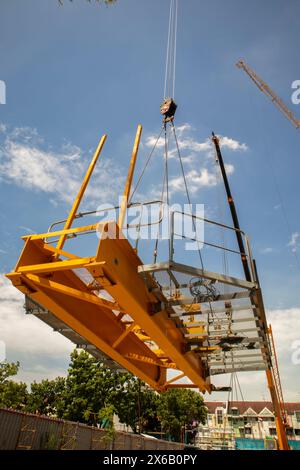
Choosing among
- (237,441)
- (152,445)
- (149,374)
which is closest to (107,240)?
(149,374)

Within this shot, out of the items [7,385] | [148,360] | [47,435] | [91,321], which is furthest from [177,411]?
[91,321]

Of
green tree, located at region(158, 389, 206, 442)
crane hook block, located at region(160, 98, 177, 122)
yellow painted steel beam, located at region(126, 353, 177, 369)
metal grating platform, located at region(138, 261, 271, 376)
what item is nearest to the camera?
metal grating platform, located at region(138, 261, 271, 376)

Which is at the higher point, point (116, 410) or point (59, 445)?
point (116, 410)

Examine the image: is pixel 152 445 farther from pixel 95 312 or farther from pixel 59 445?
pixel 95 312

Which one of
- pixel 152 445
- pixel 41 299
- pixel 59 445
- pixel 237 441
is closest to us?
pixel 41 299

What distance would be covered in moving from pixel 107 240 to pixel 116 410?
3680 centimetres

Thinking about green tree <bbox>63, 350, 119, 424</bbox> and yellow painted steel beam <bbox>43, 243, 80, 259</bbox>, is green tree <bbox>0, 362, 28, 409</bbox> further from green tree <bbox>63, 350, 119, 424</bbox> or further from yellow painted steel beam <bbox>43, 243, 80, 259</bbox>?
yellow painted steel beam <bbox>43, 243, 80, 259</bbox>

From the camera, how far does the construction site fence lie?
14680 mm

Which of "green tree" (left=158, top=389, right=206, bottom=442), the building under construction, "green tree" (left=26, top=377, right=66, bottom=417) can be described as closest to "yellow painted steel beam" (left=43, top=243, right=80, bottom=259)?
the building under construction

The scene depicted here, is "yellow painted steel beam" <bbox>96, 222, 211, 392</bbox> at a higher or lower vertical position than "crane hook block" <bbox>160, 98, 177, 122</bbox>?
lower

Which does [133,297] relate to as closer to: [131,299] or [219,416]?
[131,299]

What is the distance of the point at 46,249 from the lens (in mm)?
5918

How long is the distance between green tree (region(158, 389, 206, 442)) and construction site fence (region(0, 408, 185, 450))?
2650 centimetres

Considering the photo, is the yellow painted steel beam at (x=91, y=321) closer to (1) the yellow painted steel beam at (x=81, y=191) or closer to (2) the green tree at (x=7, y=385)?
(1) the yellow painted steel beam at (x=81, y=191)
